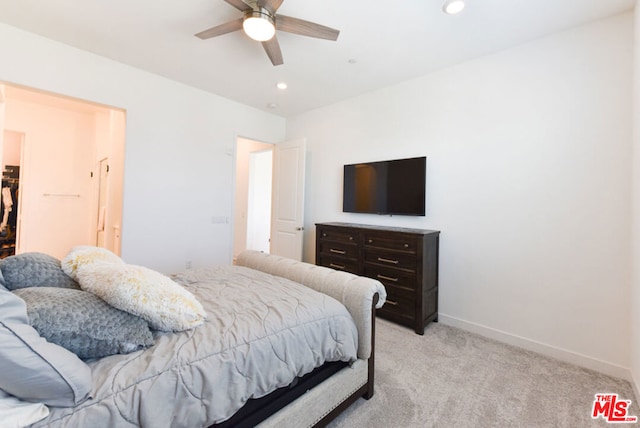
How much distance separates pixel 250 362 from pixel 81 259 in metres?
1.08

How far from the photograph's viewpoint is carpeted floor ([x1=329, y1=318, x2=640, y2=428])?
1634mm

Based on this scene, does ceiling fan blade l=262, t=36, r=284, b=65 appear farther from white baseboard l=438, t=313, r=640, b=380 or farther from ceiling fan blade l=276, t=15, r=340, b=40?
white baseboard l=438, t=313, r=640, b=380

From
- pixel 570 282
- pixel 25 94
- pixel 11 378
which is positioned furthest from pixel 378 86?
pixel 25 94

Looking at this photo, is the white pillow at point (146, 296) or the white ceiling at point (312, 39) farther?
the white ceiling at point (312, 39)

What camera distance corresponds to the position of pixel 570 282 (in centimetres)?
231

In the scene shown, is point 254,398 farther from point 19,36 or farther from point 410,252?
point 19,36

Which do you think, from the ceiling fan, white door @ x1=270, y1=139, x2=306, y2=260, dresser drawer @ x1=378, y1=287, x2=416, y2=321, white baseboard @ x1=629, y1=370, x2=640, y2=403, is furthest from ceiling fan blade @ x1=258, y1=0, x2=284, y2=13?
white baseboard @ x1=629, y1=370, x2=640, y2=403

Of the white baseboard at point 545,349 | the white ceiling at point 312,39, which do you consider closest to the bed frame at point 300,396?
the white baseboard at point 545,349

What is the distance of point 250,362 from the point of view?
115 cm

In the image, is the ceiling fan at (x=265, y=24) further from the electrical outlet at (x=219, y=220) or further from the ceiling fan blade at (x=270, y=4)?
the electrical outlet at (x=219, y=220)

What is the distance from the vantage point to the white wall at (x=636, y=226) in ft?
6.10

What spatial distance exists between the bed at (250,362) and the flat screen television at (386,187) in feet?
5.56

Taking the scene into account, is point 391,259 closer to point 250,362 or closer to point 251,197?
point 250,362

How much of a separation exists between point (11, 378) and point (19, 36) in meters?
3.41
